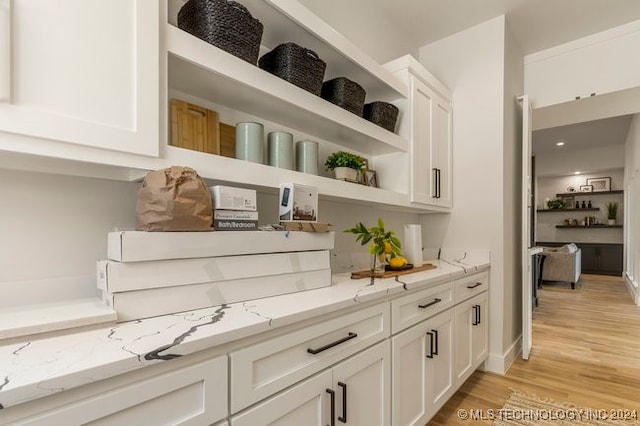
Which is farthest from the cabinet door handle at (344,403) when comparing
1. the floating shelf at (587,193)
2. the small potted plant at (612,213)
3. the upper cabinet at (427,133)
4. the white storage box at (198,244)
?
the floating shelf at (587,193)

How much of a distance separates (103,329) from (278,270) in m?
0.56

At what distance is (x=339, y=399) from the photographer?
45.4 inches

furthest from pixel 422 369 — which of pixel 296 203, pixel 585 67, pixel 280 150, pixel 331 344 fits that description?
pixel 585 67

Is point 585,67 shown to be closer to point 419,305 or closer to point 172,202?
point 419,305

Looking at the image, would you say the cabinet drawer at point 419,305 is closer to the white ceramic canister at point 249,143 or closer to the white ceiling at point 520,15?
the white ceramic canister at point 249,143

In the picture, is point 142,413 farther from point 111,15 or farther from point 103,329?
point 111,15

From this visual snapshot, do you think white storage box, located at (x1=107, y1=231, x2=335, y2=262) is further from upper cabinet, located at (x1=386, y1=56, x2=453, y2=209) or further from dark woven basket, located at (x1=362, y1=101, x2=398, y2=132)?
upper cabinet, located at (x1=386, y1=56, x2=453, y2=209)

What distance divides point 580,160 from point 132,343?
32.8 ft

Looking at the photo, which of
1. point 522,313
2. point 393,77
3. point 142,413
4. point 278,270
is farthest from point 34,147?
point 522,313

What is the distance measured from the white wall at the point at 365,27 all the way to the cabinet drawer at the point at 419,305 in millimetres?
1686

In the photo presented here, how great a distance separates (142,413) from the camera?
27.1 inches

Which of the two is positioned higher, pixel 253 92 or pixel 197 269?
pixel 253 92

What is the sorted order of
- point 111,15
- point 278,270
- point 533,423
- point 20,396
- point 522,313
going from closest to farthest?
point 20,396
point 111,15
point 278,270
point 533,423
point 522,313

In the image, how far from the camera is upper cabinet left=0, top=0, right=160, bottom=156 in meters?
0.78
